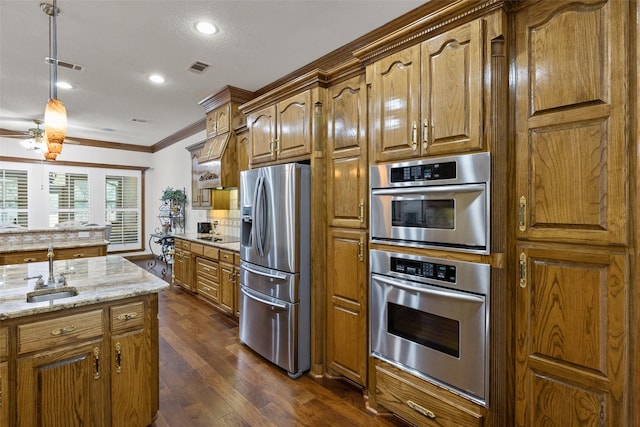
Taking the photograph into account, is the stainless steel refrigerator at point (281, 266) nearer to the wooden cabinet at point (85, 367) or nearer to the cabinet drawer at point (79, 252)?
the wooden cabinet at point (85, 367)

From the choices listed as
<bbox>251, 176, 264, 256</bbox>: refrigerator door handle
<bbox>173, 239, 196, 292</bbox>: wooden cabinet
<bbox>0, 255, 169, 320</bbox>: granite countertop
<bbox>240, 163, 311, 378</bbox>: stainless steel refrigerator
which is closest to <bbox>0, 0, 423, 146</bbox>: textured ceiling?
<bbox>240, 163, 311, 378</bbox>: stainless steel refrigerator

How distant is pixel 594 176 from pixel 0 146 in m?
9.48

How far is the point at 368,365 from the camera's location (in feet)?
7.24

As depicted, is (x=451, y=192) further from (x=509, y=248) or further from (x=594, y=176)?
(x=594, y=176)

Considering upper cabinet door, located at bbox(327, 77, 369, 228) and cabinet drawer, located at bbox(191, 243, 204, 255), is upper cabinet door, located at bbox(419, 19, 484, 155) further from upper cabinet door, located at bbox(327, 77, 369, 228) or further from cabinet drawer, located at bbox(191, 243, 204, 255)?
cabinet drawer, located at bbox(191, 243, 204, 255)

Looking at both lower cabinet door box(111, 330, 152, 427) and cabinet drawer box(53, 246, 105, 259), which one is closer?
lower cabinet door box(111, 330, 152, 427)

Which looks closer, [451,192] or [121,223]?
[451,192]

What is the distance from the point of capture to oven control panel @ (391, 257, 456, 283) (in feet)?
5.64

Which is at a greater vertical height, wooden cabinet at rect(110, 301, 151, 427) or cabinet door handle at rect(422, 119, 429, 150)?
cabinet door handle at rect(422, 119, 429, 150)

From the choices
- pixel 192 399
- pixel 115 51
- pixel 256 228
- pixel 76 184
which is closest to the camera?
pixel 192 399

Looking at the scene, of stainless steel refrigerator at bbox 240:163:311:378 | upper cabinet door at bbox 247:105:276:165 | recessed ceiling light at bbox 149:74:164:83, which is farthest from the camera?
recessed ceiling light at bbox 149:74:164:83

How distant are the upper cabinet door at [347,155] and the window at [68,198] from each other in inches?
293

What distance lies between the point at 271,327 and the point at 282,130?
1.78m

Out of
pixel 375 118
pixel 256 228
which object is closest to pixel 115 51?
pixel 256 228
